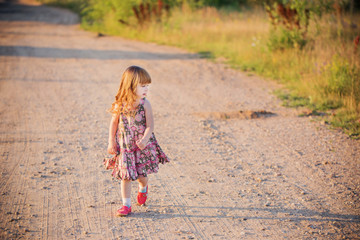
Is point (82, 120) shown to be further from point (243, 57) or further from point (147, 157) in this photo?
point (243, 57)

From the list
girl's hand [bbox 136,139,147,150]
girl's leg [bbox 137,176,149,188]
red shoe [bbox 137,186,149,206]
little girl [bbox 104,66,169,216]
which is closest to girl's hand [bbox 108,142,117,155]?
little girl [bbox 104,66,169,216]

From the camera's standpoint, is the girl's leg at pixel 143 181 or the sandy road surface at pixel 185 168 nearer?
the sandy road surface at pixel 185 168

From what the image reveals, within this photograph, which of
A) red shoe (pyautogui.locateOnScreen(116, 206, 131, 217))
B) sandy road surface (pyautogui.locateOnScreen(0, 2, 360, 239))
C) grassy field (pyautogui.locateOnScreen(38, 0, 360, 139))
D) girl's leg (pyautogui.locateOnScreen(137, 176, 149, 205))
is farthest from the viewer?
grassy field (pyautogui.locateOnScreen(38, 0, 360, 139))

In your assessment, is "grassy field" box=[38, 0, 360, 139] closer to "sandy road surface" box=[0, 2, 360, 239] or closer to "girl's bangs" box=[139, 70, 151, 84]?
"sandy road surface" box=[0, 2, 360, 239]

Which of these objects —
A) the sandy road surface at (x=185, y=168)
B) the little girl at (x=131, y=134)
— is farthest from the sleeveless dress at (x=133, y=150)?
the sandy road surface at (x=185, y=168)

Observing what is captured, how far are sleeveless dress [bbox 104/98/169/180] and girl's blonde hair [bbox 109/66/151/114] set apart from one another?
0.25ft

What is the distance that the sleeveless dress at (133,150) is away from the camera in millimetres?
3225

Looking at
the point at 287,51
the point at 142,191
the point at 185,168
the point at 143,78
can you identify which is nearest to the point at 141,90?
the point at 143,78

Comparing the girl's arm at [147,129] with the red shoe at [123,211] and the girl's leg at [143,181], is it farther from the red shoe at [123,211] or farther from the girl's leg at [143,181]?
the red shoe at [123,211]

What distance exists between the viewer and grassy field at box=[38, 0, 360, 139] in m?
6.50

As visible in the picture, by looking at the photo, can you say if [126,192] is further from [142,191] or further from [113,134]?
[113,134]

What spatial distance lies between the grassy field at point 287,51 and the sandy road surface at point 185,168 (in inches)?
20.9

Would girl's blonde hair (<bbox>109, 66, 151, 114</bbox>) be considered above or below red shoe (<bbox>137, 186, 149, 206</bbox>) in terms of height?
above

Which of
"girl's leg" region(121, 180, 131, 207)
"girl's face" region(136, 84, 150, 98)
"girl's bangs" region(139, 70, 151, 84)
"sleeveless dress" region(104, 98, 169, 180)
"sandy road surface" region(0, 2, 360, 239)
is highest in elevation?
"girl's bangs" region(139, 70, 151, 84)
